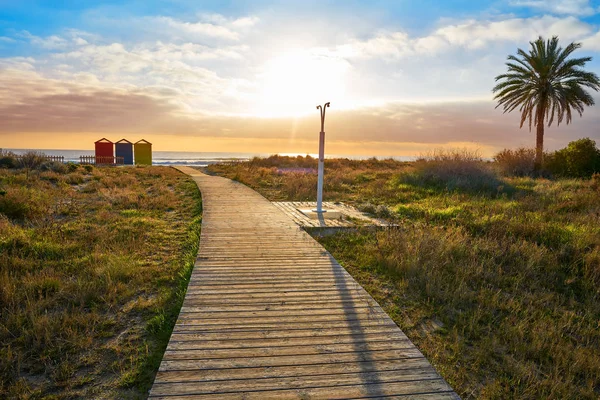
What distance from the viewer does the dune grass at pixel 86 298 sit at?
3246 millimetres

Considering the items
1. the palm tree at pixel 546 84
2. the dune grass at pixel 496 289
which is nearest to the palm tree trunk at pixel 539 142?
the palm tree at pixel 546 84

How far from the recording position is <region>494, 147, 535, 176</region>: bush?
26156 millimetres

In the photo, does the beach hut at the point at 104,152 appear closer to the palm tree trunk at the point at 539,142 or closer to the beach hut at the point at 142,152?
the beach hut at the point at 142,152

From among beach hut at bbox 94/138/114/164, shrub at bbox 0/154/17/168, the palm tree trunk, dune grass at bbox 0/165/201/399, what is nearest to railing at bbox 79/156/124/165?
beach hut at bbox 94/138/114/164

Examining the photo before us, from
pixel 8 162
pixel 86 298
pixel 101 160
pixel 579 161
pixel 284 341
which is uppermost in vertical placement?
pixel 579 161

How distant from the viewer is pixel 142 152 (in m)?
40.6

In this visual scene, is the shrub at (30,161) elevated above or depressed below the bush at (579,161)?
below

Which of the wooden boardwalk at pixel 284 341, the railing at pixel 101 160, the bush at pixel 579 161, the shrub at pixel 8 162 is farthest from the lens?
the railing at pixel 101 160

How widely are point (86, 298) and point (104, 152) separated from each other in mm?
38883

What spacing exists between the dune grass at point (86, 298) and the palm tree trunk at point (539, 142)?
87.3 ft

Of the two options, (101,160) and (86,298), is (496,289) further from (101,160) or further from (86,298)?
(101,160)

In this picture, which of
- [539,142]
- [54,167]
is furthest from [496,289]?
[539,142]

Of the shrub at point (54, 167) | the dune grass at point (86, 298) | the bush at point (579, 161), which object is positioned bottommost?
the dune grass at point (86, 298)

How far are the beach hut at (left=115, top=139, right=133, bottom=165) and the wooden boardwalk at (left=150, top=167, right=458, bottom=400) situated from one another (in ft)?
125
